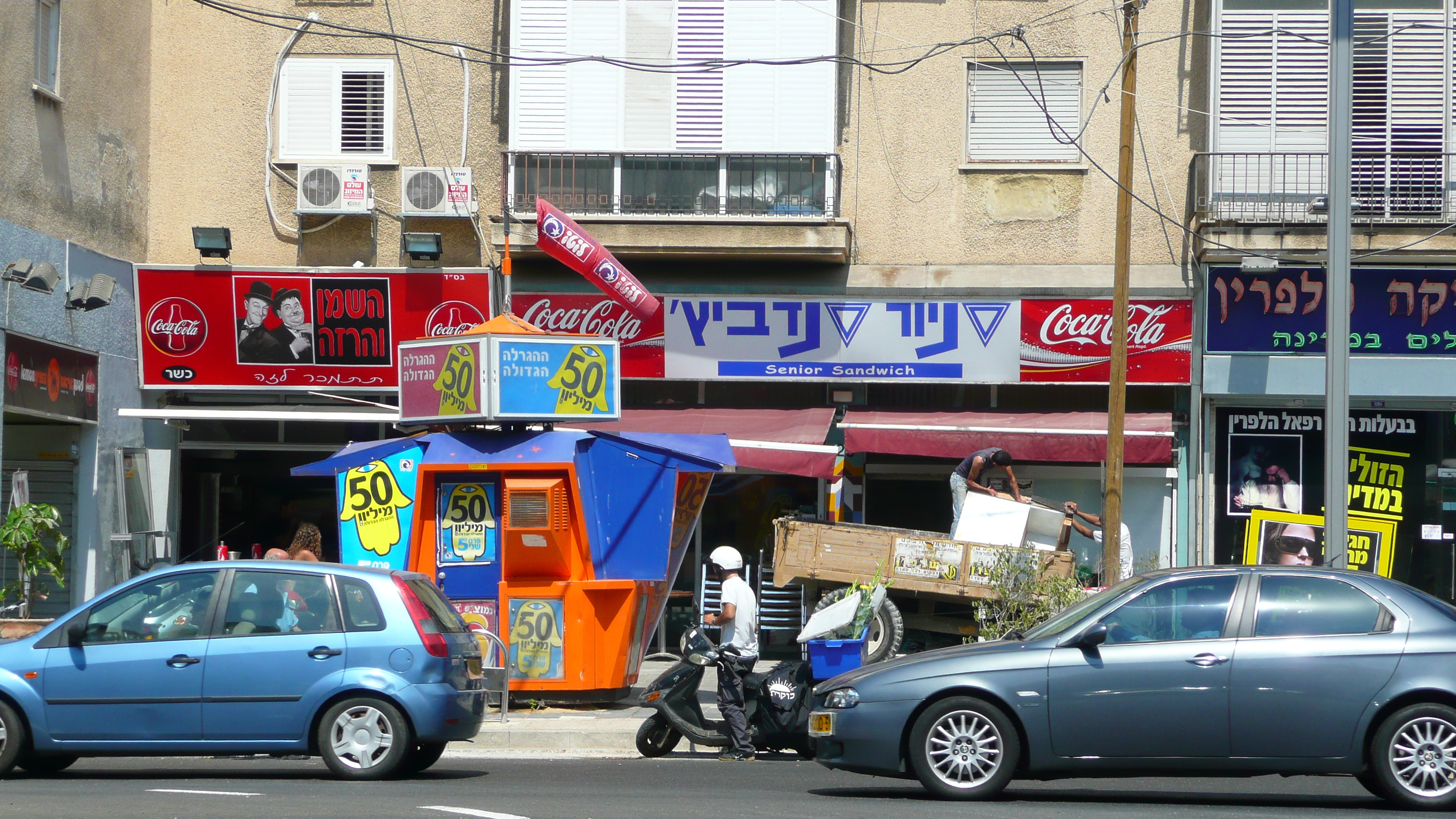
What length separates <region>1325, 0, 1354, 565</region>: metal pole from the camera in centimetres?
1403

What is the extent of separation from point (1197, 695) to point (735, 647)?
151 inches

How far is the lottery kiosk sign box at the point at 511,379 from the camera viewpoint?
14.0 meters

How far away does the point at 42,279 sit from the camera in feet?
53.0

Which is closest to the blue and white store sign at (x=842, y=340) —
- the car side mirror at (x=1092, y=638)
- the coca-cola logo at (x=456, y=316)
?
the coca-cola logo at (x=456, y=316)

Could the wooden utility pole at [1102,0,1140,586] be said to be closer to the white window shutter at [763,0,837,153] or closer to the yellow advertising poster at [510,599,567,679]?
the white window shutter at [763,0,837,153]

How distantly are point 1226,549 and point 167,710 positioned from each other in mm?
12800

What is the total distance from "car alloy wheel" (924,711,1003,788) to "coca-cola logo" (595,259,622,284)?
928cm

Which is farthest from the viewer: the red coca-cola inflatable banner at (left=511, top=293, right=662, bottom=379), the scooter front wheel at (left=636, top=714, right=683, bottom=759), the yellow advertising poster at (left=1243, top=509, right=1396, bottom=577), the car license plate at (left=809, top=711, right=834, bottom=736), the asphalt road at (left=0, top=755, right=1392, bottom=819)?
the red coca-cola inflatable banner at (left=511, top=293, right=662, bottom=379)

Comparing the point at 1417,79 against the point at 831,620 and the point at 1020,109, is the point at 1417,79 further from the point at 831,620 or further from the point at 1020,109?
the point at 831,620

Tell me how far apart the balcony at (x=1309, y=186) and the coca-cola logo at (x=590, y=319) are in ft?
22.8

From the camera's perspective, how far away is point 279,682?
9.51 meters

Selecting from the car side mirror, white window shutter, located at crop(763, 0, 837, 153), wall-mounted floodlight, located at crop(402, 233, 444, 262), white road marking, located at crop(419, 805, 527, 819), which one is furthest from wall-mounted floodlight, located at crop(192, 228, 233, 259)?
the car side mirror

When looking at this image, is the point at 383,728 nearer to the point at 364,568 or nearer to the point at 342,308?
the point at 364,568

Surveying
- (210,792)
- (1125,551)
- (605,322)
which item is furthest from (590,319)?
(210,792)
